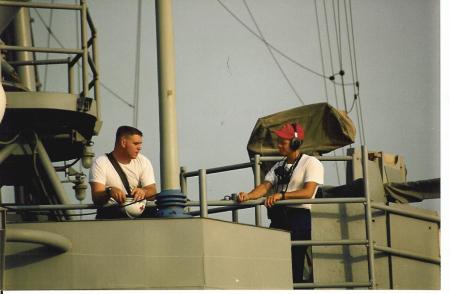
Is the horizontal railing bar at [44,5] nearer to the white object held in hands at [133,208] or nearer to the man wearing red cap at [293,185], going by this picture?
the man wearing red cap at [293,185]

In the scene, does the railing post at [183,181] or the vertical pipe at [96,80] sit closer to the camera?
the railing post at [183,181]

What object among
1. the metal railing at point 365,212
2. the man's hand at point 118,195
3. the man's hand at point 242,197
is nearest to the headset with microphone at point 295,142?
the metal railing at point 365,212

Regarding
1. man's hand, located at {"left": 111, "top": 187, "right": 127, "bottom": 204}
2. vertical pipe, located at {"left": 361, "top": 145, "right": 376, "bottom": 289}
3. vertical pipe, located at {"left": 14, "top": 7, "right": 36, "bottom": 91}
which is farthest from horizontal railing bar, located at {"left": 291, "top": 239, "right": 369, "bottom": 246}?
vertical pipe, located at {"left": 14, "top": 7, "right": 36, "bottom": 91}

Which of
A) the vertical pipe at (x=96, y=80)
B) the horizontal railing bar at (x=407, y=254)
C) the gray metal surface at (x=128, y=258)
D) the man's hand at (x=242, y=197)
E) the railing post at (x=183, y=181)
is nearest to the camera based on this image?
the gray metal surface at (x=128, y=258)

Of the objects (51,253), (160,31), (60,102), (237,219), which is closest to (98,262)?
(51,253)

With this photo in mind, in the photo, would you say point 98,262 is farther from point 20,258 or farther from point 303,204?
point 303,204

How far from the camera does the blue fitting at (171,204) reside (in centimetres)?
847

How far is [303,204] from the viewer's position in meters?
9.59

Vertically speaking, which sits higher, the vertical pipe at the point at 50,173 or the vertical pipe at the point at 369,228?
the vertical pipe at the point at 50,173

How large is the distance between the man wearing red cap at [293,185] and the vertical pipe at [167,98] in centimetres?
81

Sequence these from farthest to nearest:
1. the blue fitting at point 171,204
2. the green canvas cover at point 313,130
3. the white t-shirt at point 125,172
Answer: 1. the green canvas cover at point 313,130
2. the white t-shirt at point 125,172
3. the blue fitting at point 171,204

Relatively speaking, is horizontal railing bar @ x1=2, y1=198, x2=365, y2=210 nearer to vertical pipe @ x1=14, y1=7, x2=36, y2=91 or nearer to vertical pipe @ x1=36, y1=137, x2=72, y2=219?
vertical pipe @ x1=36, y1=137, x2=72, y2=219

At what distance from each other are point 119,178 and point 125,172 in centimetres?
10

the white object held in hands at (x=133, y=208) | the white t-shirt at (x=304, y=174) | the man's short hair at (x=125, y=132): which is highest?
the man's short hair at (x=125, y=132)
